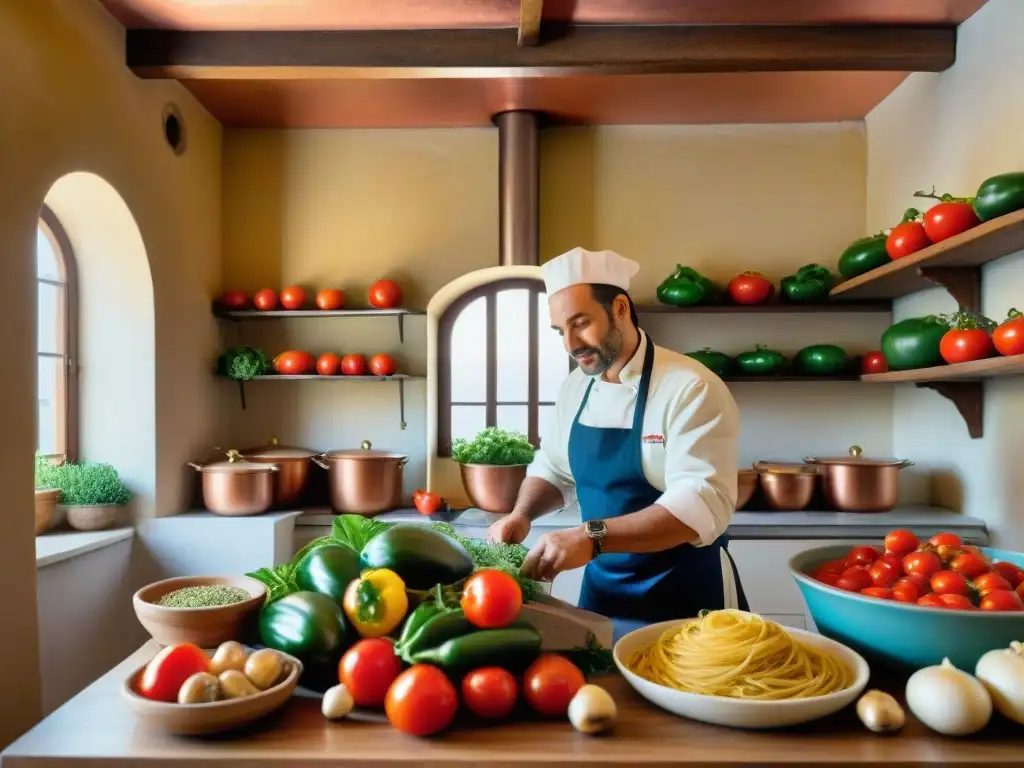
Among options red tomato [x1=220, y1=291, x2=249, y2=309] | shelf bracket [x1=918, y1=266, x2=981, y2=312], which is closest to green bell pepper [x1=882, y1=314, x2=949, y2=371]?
shelf bracket [x1=918, y1=266, x2=981, y2=312]

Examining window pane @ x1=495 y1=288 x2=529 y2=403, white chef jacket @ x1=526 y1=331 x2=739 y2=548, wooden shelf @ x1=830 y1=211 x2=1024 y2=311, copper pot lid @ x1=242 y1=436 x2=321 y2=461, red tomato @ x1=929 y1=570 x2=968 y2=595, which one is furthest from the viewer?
window pane @ x1=495 y1=288 x2=529 y2=403

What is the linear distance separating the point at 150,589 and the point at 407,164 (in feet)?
10.2

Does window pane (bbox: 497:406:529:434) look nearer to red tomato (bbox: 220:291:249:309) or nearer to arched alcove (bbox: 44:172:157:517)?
red tomato (bbox: 220:291:249:309)

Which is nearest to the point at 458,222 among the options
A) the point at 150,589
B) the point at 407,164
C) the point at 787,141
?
the point at 407,164

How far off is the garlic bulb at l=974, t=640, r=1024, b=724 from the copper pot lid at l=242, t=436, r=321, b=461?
10.0 feet

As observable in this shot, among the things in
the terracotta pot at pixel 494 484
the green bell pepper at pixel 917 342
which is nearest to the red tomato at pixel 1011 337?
the green bell pepper at pixel 917 342

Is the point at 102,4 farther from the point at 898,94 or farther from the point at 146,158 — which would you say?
the point at 898,94

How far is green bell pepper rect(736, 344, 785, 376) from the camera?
3.73 meters

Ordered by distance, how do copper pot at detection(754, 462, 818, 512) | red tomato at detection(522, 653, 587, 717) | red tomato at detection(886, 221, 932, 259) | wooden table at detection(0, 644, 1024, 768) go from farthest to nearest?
1. copper pot at detection(754, 462, 818, 512)
2. red tomato at detection(886, 221, 932, 259)
3. red tomato at detection(522, 653, 587, 717)
4. wooden table at detection(0, 644, 1024, 768)

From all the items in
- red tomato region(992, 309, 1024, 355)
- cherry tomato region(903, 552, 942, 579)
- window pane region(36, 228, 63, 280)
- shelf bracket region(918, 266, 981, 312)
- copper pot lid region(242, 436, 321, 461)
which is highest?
window pane region(36, 228, 63, 280)

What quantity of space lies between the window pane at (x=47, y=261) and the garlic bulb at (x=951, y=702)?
3.35 m

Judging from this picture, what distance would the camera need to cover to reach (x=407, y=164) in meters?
4.14

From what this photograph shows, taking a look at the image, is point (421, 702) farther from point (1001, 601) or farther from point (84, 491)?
point (84, 491)

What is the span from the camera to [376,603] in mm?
1246
